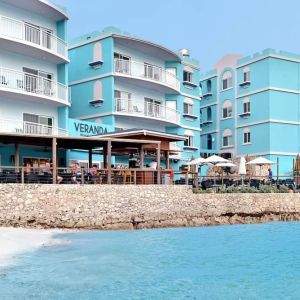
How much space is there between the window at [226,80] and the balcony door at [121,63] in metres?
15.0

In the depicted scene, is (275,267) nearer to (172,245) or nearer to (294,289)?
(294,289)

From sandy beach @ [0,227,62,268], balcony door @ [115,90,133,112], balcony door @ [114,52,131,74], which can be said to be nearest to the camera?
sandy beach @ [0,227,62,268]

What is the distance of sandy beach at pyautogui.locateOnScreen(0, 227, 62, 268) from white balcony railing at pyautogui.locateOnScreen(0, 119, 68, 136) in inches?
312

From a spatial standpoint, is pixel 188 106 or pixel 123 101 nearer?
pixel 123 101

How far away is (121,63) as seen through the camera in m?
32.4

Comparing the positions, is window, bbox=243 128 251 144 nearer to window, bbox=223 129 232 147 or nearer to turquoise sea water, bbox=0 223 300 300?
window, bbox=223 129 232 147

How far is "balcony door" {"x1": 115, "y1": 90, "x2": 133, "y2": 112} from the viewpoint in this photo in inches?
1257

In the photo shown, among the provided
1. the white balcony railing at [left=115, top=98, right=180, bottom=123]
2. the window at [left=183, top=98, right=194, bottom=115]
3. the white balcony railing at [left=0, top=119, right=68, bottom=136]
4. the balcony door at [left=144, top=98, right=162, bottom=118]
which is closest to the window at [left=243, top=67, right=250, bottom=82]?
the window at [left=183, top=98, right=194, bottom=115]

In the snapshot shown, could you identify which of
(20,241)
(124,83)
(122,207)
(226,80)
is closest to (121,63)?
(124,83)

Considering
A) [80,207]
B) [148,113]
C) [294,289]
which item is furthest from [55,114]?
[294,289]

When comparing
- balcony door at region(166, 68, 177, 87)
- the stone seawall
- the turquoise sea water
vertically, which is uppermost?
balcony door at region(166, 68, 177, 87)

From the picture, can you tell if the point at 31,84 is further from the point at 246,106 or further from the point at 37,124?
the point at 246,106

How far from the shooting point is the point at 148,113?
33.8m

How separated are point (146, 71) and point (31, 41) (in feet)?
31.9
